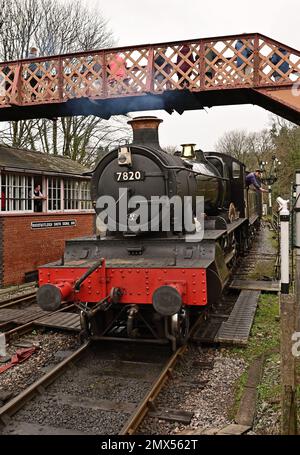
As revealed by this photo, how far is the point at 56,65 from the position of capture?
9758 mm

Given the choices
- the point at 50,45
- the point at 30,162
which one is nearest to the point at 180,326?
the point at 30,162

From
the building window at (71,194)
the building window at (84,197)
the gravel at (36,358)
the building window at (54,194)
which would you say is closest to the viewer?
the gravel at (36,358)

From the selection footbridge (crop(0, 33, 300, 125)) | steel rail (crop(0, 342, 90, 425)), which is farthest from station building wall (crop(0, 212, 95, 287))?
steel rail (crop(0, 342, 90, 425))

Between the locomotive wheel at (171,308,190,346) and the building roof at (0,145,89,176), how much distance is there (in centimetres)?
745

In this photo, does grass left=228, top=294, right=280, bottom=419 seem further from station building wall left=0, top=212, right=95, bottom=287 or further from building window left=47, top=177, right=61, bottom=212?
building window left=47, top=177, right=61, bottom=212

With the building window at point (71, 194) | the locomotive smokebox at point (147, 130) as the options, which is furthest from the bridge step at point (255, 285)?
the building window at point (71, 194)

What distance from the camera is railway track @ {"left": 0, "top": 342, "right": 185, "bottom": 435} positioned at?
387 centimetres

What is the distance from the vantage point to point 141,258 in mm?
5785

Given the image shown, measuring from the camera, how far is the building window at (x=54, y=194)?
13.8 meters

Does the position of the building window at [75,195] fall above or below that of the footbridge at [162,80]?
below

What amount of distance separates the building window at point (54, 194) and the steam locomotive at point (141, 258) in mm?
7918

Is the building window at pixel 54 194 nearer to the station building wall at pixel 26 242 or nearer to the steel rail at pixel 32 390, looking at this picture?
the station building wall at pixel 26 242
